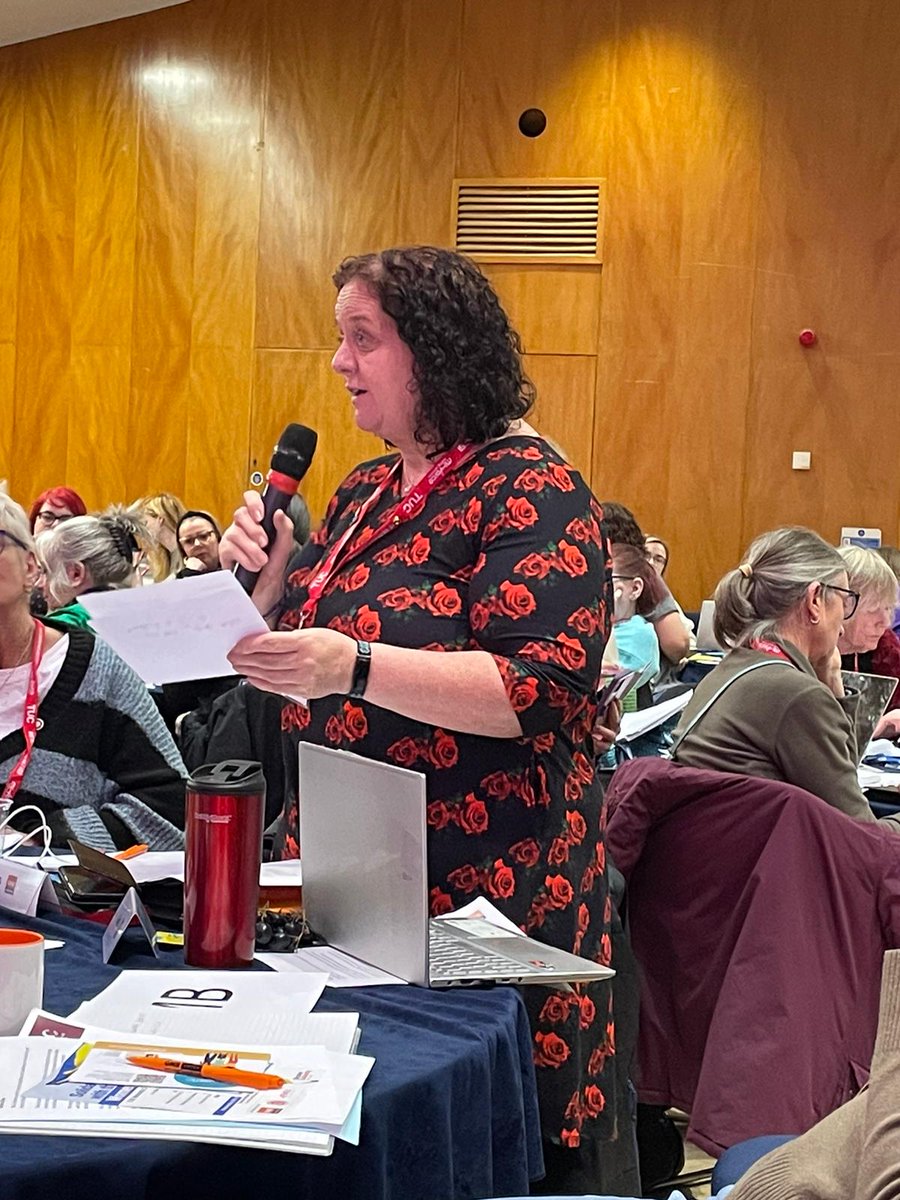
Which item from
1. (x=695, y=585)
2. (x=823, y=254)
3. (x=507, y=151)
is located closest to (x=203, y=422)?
(x=507, y=151)

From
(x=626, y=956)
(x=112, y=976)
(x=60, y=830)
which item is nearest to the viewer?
(x=112, y=976)

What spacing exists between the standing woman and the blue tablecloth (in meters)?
0.39

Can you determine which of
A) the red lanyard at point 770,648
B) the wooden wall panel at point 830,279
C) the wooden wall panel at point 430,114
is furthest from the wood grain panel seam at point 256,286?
the red lanyard at point 770,648

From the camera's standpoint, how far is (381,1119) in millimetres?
1438

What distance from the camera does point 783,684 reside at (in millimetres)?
3146

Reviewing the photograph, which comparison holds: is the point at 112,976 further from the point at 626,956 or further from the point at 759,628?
the point at 759,628

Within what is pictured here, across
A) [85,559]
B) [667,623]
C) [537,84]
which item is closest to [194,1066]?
[85,559]

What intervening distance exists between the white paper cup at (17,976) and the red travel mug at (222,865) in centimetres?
25

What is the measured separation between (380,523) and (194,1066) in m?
1.03

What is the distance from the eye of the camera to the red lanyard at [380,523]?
2.27 m

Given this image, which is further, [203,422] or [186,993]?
[203,422]

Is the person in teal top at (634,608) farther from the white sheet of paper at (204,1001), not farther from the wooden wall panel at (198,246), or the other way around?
the wooden wall panel at (198,246)

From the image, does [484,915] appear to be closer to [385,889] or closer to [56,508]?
[385,889]

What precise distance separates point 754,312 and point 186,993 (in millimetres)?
8091
